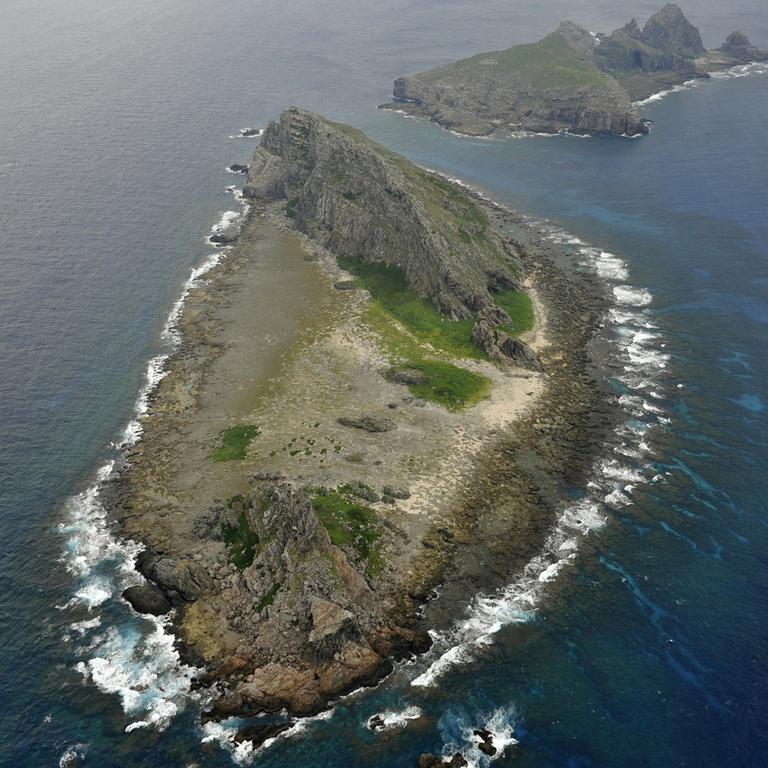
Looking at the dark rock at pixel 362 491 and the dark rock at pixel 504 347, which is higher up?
the dark rock at pixel 504 347

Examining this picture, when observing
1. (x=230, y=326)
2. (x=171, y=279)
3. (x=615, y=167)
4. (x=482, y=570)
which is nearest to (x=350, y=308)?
(x=230, y=326)

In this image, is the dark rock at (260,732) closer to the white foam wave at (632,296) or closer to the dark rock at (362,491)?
the dark rock at (362,491)

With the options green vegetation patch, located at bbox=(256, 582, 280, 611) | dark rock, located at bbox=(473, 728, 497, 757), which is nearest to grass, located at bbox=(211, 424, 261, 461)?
green vegetation patch, located at bbox=(256, 582, 280, 611)

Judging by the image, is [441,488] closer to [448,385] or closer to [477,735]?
[448,385]

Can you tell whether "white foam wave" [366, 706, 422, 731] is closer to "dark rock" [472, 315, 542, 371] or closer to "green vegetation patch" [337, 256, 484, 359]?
"dark rock" [472, 315, 542, 371]

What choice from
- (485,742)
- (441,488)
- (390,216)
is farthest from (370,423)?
(390,216)

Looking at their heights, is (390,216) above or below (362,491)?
above

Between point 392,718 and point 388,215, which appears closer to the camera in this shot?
point 392,718

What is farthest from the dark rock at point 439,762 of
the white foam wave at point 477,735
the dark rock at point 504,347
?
the dark rock at point 504,347
